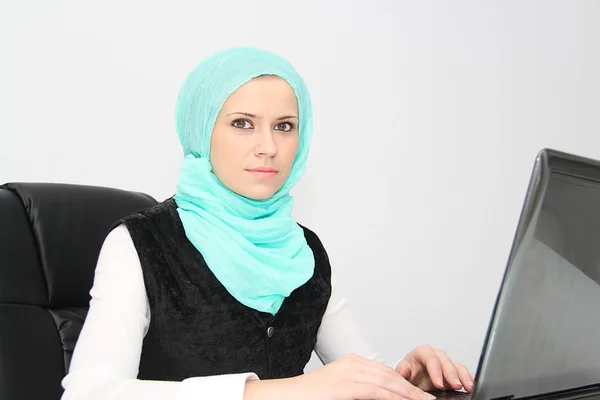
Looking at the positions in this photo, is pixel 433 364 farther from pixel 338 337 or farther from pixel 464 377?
pixel 338 337

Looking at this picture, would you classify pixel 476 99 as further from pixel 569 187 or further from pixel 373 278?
pixel 569 187

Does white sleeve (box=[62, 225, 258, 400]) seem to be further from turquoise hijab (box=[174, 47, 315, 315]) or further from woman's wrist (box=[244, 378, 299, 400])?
turquoise hijab (box=[174, 47, 315, 315])

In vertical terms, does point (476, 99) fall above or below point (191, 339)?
above

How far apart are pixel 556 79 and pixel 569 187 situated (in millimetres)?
2028

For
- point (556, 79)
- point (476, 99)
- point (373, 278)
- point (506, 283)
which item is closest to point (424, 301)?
point (373, 278)

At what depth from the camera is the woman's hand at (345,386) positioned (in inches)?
30.6

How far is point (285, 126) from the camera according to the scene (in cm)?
126

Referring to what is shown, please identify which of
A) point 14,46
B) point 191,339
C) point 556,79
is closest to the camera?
point 191,339

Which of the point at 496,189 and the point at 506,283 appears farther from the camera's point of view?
the point at 496,189

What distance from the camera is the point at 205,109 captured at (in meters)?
1.21

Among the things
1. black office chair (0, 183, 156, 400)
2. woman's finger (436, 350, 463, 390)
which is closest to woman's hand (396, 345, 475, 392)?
woman's finger (436, 350, 463, 390)

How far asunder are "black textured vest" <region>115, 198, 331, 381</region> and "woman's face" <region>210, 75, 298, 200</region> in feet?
0.48

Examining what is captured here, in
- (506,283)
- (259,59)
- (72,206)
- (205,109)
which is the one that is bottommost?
(72,206)

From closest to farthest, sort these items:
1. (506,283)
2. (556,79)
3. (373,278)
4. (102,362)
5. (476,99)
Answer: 1. (506,283)
2. (102,362)
3. (373,278)
4. (476,99)
5. (556,79)
